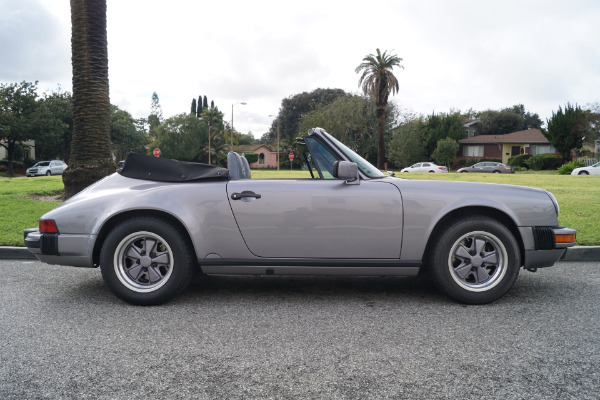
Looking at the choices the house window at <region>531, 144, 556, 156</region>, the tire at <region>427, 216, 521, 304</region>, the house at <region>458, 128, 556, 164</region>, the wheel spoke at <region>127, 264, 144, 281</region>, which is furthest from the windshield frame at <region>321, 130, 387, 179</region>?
the house window at <region>531, 144, 556, 156</region>

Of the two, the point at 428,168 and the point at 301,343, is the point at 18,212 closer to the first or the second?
the point at 301,343

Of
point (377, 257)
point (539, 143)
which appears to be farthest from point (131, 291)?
point (539, 143)

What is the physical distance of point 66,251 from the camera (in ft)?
13.6

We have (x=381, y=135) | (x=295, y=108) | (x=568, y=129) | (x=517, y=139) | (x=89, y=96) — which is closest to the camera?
(x=89, y=96)

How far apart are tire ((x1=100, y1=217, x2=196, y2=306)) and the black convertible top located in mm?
436

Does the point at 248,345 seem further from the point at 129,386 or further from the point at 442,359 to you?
the point at 442,359

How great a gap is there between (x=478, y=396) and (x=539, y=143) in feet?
214

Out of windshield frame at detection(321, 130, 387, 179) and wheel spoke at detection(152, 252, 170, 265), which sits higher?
windshield frame at detection(321, 130, 387, 179)

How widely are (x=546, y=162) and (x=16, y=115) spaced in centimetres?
4751

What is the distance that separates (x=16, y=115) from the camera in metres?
44.7

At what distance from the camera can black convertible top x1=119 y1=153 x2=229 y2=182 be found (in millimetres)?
4336

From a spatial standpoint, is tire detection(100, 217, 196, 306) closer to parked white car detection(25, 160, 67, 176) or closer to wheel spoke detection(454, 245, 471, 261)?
wheel spoke detection(454, 245, 471, 261)

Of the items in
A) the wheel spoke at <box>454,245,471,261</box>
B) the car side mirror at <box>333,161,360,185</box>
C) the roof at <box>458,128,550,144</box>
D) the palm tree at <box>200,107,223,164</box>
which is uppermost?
the palm tree at <box>200,107,223,164</box>

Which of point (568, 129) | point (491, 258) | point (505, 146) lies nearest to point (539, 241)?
point (491, 258)
